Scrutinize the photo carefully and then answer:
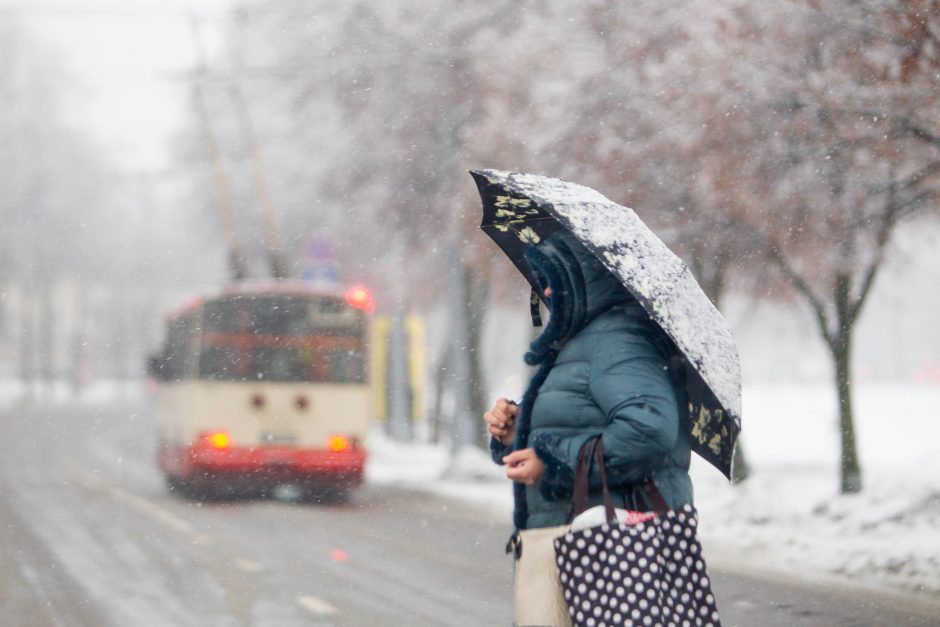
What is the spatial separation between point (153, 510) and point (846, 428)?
7.71 m

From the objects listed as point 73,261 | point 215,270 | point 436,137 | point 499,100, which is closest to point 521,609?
point 499,100

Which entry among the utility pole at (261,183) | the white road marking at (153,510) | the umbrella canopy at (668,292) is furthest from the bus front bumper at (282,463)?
the umbrella canopy at (668,292)

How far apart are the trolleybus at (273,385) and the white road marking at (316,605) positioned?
830cm

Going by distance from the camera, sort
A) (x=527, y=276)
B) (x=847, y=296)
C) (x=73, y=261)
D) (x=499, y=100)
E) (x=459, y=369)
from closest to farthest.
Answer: (x=527, y=276) < (x=847, y=296) < (x=499, y=100) < (x=459, y=369) < (x=73, y=261)

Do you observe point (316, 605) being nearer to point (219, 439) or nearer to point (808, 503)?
point (808, 503)

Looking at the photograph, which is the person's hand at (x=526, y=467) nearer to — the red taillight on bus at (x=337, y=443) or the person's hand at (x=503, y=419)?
the person's hand at (x=503, y=419)

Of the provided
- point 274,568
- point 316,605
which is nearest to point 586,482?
point 316,605

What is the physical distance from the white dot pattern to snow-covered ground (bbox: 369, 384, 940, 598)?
610 cm

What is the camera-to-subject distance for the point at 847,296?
14.8 metres

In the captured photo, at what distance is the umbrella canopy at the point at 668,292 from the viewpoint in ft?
11.9

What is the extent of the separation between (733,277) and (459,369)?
4.84m

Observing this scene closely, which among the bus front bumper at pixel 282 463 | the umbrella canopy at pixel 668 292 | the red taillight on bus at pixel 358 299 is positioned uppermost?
the red taillight on bus at pixel 358 299

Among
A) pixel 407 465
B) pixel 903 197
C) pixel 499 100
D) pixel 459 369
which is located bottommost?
pixel 407 465

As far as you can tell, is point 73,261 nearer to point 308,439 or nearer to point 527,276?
point 308,439
